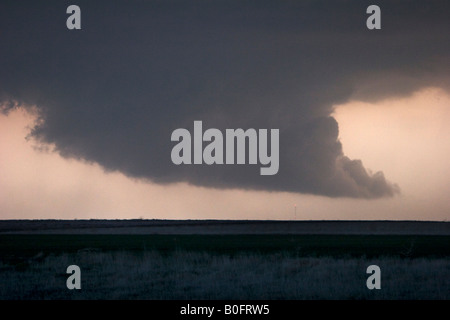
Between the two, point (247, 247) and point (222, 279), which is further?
point (247, 247)

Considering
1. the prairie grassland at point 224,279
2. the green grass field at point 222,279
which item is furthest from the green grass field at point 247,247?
the prairie grassland at point 224,279

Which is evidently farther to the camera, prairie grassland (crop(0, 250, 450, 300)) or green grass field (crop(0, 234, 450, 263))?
green grass field (crop(0, 234, 450, 263))

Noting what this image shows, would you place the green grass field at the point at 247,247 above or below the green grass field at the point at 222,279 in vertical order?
above

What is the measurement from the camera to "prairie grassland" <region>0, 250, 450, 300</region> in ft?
86.7

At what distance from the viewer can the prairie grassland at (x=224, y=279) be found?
2644 centimetres

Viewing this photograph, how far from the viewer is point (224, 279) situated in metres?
30.2

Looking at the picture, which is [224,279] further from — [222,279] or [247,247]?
[247,247]

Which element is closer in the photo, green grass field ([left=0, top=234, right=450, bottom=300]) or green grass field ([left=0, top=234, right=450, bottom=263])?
green grass field ([left=0, top=234, right=450, bottom=300])

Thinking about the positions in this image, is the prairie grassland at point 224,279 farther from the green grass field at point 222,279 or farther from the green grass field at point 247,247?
the green grass field at point 247,247

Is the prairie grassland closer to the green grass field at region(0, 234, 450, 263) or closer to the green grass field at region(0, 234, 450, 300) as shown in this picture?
the green grass field at region(0, 234, 450, 300)

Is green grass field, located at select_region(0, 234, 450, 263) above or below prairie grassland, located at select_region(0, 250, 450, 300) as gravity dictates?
above

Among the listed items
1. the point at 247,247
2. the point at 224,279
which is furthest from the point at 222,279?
the point at 247,247

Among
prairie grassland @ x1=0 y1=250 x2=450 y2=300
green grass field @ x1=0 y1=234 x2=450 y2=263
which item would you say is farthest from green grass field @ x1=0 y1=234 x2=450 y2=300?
green grass field @ x1=0 y1=234 x2=450 y2=263
